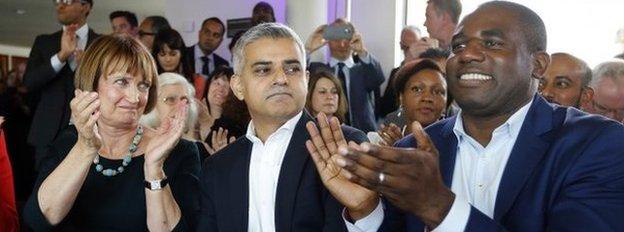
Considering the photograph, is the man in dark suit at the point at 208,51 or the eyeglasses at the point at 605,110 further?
the man in dark suit at the point at 208,51

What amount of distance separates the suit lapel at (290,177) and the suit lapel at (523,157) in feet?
1.82

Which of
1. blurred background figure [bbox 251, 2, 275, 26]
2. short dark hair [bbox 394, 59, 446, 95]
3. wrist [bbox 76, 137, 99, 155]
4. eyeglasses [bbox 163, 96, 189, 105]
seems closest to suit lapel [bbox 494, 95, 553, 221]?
wrist [bbox 76, 137, 99, 155]

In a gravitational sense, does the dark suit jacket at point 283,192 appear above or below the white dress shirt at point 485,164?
below

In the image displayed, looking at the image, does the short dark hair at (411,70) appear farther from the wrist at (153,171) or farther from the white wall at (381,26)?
the white wall at (381,26)

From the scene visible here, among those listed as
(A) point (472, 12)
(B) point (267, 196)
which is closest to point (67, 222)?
(B) point (267, 196)

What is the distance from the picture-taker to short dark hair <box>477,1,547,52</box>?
171cm

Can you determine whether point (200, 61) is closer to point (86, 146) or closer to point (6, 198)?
point (6, 198)

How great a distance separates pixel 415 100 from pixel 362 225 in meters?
1.64

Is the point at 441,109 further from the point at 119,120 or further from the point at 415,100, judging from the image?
the point at 119,120

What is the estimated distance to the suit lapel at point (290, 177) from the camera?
1.90m

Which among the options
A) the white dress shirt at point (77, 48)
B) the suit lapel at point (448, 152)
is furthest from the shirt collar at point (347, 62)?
the suit lapel at point (448, 152)

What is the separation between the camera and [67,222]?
2.27m

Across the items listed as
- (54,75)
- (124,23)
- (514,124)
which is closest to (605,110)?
(514,124)

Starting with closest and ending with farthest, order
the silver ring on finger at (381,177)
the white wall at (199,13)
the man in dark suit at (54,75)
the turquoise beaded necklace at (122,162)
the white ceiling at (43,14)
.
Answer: the silver ring on finger at (381,177), the turquoise beaded necklace at (122,162), the man in dark suit at (54,75), the white wall at (199,13), the white ceiling at (43,14)
